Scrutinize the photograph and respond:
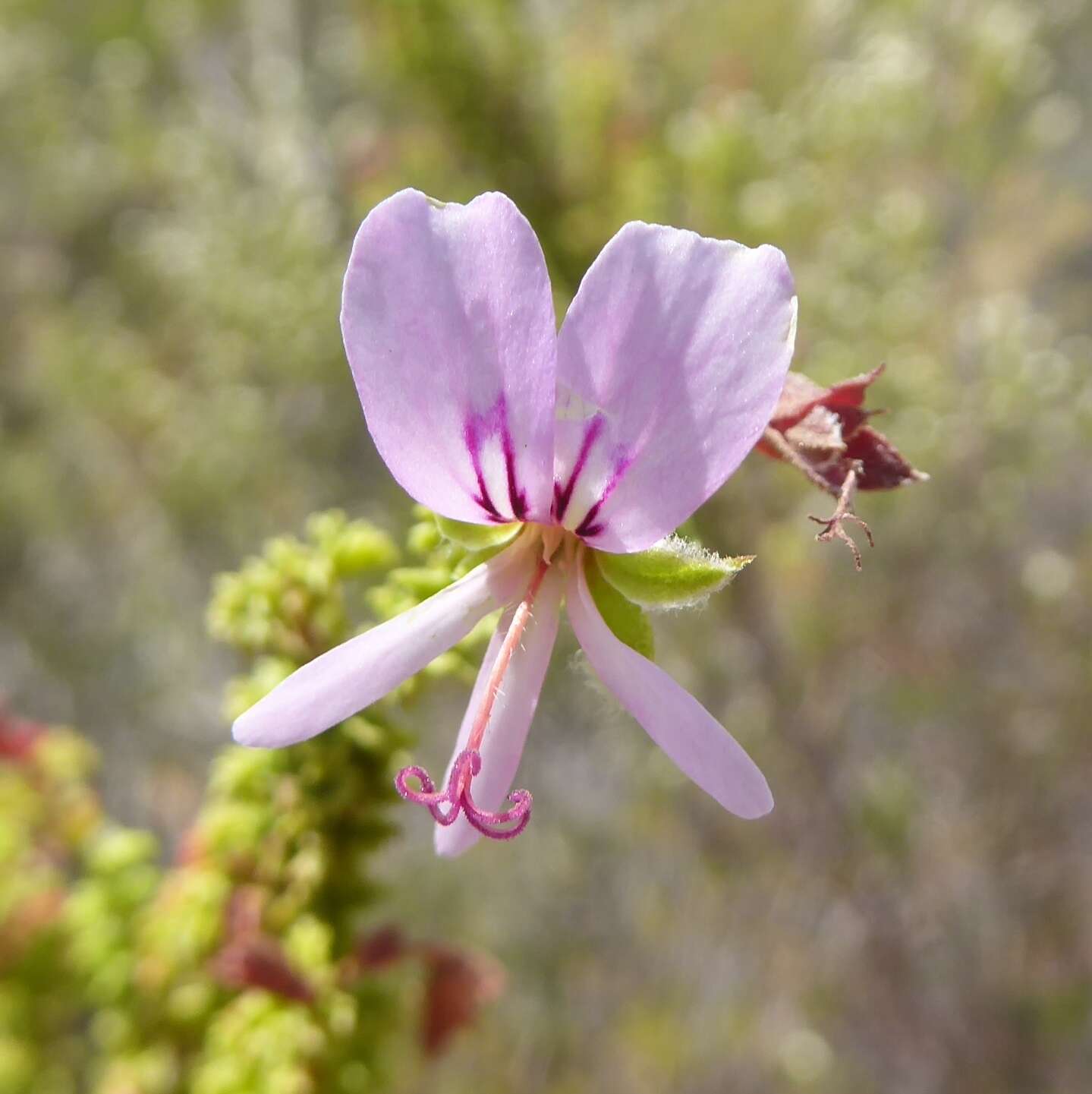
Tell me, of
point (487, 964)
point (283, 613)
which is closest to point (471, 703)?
point (283, 613)

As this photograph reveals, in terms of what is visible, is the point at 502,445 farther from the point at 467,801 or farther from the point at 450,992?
the point at 450,992

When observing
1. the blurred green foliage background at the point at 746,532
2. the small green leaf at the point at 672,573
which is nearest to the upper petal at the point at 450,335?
the small green leaf at the point at 672,573

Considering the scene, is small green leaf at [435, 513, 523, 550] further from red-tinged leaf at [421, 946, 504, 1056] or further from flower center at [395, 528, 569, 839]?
red-tinged leaf at [421, 946, 504, 1056]

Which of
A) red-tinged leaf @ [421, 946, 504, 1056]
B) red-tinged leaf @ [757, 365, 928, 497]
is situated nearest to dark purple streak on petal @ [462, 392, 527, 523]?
red-tinged leaf @ [757, 365, 928, 497]

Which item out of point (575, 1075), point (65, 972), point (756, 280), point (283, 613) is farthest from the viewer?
point (575, 1075)

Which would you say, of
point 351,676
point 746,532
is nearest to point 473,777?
point 351,676

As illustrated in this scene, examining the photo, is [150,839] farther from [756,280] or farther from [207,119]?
[207,119]
